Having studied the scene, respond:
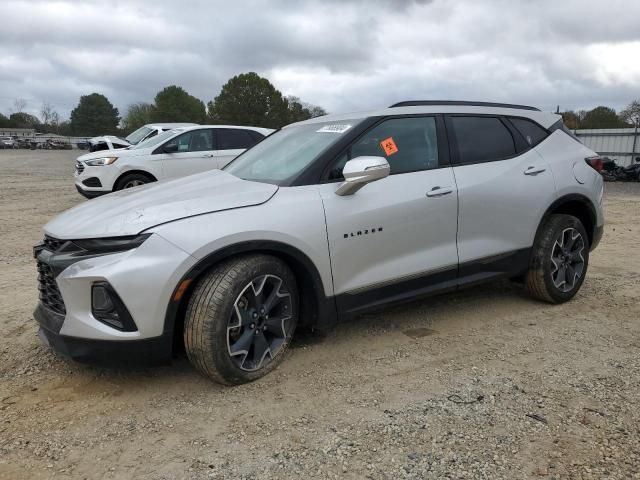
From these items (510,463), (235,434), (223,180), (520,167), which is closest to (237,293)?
(235,434)

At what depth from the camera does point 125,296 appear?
2.78m

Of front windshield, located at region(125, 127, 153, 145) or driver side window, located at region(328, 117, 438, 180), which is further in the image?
front windshield, located at region(125, 127, 153, 145)

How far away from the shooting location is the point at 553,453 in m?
2.53

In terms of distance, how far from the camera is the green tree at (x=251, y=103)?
7219 centimetres

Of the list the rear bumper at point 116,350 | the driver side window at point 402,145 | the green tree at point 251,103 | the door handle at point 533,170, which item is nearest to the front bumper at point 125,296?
the rear bumper at point 116,350

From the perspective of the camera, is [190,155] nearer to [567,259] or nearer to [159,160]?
[159,160]

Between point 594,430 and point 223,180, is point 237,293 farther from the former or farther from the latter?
point 594,430

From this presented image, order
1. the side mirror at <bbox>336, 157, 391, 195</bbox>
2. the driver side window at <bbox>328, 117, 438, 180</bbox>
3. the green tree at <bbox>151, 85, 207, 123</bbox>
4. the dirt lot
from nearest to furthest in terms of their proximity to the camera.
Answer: the dirt lot
the side mirror at <bbox>336, 157, 391, 195</bbox>
the driver side window at <bbox>328, 117, 438, 180</bbox>
the green tree at <bbox>151, 85, 207, 123</bbox>

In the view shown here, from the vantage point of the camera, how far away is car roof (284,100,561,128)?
3.91 meters

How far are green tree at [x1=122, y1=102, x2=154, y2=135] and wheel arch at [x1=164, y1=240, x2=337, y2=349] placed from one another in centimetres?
9126

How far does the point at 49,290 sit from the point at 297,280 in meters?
1.47

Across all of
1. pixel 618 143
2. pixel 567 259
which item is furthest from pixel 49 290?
pixel 618 143

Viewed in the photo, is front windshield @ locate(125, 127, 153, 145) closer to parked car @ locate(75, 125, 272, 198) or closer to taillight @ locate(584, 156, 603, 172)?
parked car @ locate(75, 125, 272, 198)

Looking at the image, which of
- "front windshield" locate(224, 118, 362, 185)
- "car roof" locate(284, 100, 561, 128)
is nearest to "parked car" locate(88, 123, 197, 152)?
"front windshield" locate(224, 118, 362, 185)
